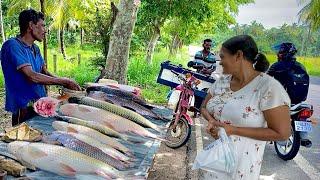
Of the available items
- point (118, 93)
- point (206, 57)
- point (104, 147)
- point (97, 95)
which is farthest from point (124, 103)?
point (206, 57)

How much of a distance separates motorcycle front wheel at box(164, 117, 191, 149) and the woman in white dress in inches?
140

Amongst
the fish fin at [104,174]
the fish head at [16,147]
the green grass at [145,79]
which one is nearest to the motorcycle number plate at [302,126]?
the fish fin at [104,174]

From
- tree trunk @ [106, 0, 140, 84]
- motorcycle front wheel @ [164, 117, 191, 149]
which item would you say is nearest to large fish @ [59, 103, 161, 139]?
motorcycle front wheel @ [164, 117, 191, 149]

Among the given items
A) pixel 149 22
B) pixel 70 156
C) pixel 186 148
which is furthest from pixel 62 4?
pixel 70 156

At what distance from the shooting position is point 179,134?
652cm

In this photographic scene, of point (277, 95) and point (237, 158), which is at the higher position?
point (277, 95)

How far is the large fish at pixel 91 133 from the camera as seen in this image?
3.07m

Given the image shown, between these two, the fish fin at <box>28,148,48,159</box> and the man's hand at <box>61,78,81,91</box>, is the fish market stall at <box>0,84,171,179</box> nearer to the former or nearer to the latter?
the fish fin at <box>28,148,48,159</box>

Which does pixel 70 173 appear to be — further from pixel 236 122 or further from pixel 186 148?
pixel 186 148

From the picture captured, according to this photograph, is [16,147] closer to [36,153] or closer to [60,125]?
[36,153]

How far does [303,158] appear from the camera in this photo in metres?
6.75

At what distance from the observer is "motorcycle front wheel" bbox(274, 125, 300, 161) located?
246 inches

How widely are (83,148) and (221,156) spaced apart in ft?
3.06

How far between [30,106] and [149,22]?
12227 millimetres
